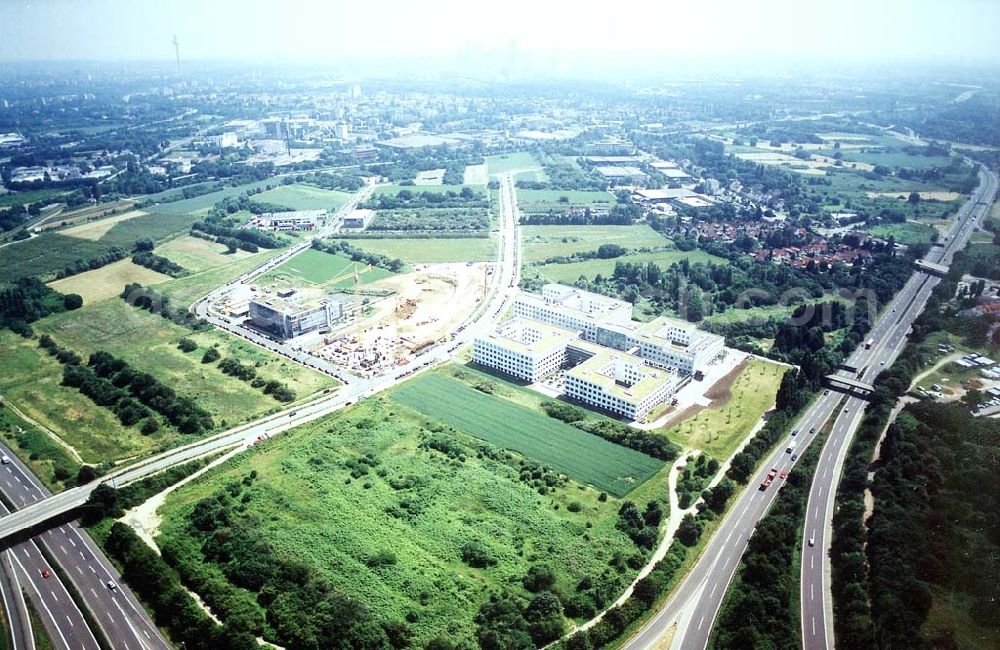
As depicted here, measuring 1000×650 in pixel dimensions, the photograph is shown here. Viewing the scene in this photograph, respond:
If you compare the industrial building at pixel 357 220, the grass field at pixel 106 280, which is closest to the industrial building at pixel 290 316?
the grass field at pixel 106 280

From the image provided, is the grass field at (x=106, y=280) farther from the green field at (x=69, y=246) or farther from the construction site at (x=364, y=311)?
the construction site at (x=364, y=311)

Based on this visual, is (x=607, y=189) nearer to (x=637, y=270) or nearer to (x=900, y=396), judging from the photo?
(x=637, y=270)

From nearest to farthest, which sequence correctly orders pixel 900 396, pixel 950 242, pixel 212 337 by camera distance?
pixel 900 396 < pixel 212 337 < pixel 950 242

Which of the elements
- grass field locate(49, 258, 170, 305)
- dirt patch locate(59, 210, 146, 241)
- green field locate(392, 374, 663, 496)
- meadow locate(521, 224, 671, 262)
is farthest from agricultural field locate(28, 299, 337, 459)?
A: meadow locate(521, 224, 671, 262)

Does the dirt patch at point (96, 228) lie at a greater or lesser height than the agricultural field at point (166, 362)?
greater

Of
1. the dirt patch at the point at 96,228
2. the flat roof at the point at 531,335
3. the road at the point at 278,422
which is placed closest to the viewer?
the road at the point at 278,422

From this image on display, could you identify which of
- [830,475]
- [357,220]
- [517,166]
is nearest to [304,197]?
[357,220]

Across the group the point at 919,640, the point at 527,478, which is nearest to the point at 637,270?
the point at 527,478

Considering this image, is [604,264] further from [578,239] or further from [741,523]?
[741,523]
